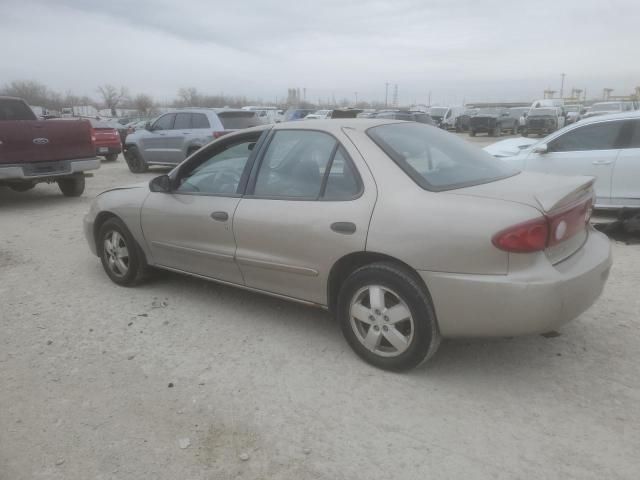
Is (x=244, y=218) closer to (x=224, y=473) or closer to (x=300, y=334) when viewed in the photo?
(x=300, y=334)

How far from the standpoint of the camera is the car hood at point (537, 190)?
2877 mm

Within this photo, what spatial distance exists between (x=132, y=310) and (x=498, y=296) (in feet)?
9.93

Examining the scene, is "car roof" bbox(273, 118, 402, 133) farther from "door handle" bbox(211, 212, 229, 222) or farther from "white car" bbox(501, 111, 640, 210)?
"white car" bbox(501, 111, 640, 210)

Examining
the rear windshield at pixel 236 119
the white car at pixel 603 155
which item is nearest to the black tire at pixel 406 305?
the white car at pixel 603 155

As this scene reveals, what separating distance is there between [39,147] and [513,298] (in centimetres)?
871

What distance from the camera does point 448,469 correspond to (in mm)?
2398

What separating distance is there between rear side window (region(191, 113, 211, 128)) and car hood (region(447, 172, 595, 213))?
1036 centimetres

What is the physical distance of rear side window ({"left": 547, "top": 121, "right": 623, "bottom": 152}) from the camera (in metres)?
7.11

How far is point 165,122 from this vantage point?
13.6m

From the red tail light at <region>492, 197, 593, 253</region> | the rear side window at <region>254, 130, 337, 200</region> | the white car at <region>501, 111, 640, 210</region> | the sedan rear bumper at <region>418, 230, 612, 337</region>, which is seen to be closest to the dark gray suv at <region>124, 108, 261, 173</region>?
the white car at <region>501, 111, 640, 210</region>

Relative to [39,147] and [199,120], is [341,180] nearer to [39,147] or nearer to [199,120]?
[39,147]

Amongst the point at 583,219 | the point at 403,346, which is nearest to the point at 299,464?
the point at 403,346

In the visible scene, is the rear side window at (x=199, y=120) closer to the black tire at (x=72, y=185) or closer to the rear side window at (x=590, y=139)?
the black tire at (x=72, y=185)

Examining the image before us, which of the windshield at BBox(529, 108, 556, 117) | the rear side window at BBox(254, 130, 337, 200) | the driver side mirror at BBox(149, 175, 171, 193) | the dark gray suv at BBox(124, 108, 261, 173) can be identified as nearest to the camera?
the rear side window at BBox(254, 130, 337, 200)
